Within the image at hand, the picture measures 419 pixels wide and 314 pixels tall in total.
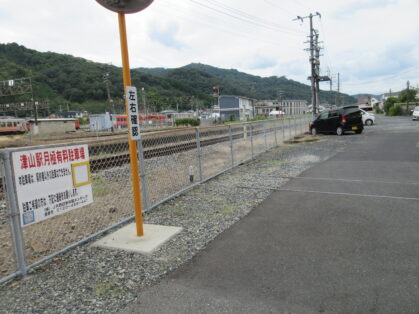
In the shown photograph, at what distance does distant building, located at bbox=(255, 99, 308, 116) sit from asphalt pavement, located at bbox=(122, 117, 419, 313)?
92709 mm

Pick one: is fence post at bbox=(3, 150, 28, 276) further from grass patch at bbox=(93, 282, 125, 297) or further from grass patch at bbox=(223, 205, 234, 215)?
grass patch at bbox=(223, 205, 234, 215)

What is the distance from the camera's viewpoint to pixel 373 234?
4.14m

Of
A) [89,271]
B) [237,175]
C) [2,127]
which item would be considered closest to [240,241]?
[89,271]

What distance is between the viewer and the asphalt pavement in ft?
8.96

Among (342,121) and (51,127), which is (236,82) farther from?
(342,121)

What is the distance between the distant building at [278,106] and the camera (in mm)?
112062

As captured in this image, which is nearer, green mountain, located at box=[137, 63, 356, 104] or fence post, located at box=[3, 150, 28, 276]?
fence post, located at box=[3, 150, 28, 276]

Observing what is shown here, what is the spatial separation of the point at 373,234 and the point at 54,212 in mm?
4126

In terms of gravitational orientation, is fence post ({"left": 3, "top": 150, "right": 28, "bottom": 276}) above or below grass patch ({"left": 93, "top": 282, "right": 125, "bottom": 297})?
above

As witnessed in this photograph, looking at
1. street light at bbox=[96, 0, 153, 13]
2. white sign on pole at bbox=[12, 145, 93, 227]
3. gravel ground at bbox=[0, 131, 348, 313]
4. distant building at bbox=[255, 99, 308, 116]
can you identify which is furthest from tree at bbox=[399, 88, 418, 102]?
white sign on pole at bbox=[12, 145, 93, 227]

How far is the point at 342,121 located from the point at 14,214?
19.2 meters

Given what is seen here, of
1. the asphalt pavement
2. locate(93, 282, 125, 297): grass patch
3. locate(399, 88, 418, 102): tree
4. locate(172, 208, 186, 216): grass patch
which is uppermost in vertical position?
locate(399, 88, 418, 102): tree

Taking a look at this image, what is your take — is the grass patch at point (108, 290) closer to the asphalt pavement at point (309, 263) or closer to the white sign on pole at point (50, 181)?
the asphalt pavement at point (309, 263)

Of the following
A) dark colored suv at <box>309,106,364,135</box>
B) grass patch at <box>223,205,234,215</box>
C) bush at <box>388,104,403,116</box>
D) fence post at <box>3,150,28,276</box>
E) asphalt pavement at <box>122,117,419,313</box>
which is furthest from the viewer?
bush at <box>388,104,403,116</box>
